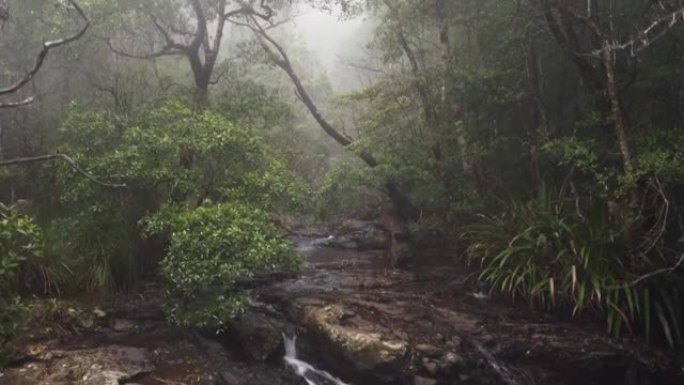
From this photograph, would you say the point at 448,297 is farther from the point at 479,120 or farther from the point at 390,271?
the point at 479,120

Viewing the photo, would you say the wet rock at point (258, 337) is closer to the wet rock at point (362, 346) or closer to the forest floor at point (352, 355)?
the forest floor at point (352, 355)

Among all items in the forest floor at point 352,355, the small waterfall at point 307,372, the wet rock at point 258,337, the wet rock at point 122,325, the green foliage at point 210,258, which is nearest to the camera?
the forest floor at point 352,355

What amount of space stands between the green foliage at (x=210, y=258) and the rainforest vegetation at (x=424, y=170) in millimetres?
38

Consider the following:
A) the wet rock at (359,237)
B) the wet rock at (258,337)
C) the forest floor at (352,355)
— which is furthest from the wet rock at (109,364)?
the wet rock at (359,237)

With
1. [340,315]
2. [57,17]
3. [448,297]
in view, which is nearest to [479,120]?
[448,297]

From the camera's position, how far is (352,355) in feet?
28.1

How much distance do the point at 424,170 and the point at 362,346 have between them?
21.8ft

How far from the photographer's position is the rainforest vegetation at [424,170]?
883 cm

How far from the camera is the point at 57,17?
568 inches

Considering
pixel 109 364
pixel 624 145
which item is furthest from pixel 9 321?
pixel 624 145

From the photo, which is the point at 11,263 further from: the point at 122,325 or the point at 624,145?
the point at 624,145

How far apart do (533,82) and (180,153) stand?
916 centimetres

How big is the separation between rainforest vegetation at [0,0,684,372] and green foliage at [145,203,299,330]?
38mm

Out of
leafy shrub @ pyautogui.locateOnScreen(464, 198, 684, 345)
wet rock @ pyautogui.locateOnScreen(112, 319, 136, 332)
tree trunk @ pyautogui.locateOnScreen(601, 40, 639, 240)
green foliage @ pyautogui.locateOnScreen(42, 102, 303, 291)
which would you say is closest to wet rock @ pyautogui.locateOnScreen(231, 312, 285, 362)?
wet rock @ pyautogui.locateOnScreen(112, 319, 136, 332)
